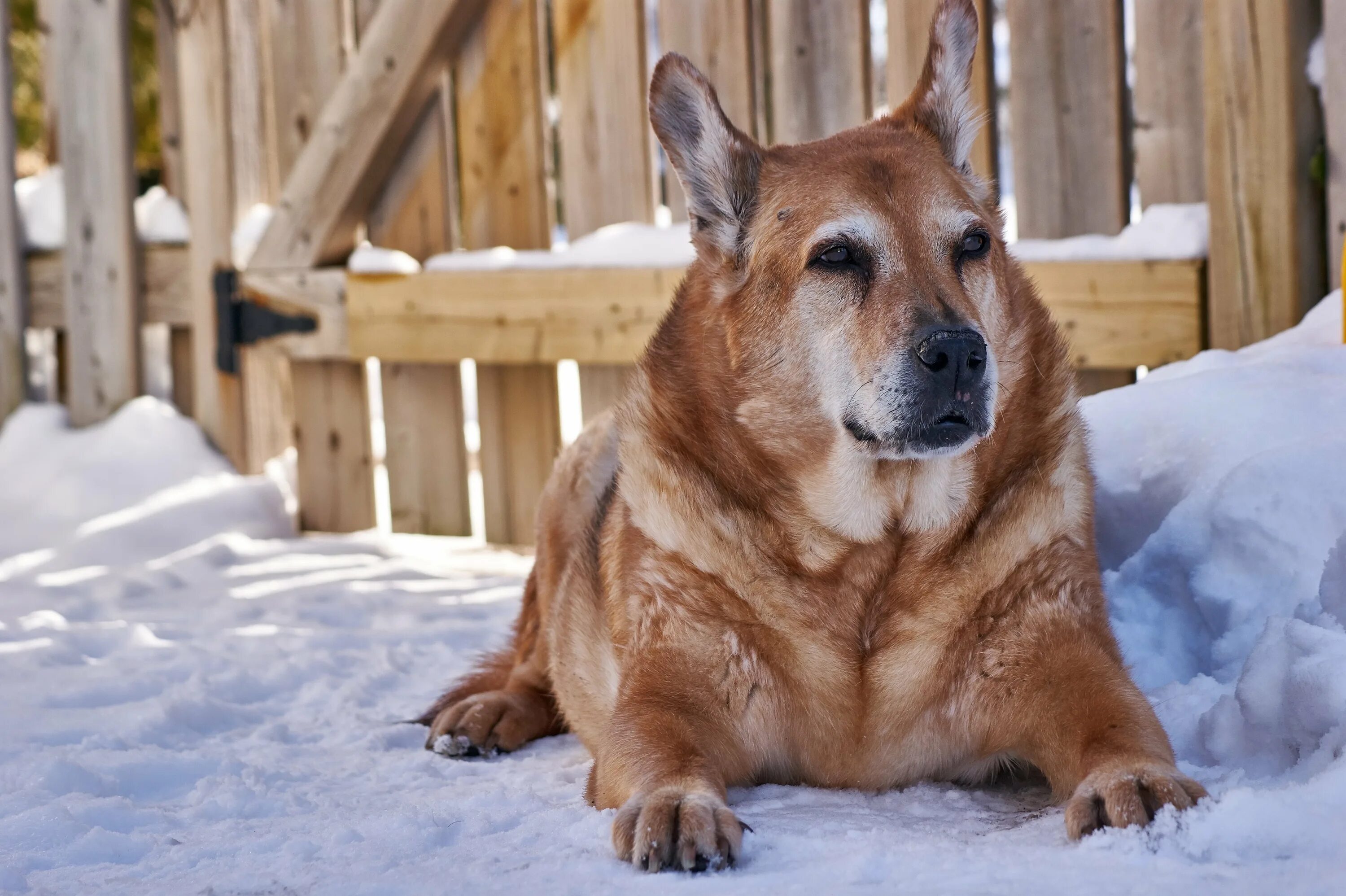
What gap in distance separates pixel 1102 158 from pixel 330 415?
141 inches

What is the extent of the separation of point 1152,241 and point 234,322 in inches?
158

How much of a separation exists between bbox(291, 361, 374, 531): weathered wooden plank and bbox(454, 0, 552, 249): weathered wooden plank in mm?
968

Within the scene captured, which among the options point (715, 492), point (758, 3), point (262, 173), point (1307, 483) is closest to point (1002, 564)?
point (715, 492)

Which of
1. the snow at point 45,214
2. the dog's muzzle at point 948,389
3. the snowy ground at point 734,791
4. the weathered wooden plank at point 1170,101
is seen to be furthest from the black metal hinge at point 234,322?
the dog's muzzle at point 948,389

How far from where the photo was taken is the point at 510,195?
5.66 metres

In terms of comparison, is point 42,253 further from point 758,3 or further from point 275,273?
point 758,3

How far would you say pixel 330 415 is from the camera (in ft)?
20.4

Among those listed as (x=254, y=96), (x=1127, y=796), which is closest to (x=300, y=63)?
(x=254, y=96)

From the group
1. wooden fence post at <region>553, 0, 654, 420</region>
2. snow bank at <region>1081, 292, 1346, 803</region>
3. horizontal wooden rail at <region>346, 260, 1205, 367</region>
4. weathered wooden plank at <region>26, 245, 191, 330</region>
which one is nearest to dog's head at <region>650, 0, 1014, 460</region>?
snow bank at <region>1081, 292, 1346, 803</region>

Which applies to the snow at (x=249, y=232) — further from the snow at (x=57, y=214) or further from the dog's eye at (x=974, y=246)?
the dog's eye at (x=974, y=246)

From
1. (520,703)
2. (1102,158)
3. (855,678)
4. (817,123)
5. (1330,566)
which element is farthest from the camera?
(817,123)

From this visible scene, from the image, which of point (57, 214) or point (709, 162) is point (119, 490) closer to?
point (57, 214)

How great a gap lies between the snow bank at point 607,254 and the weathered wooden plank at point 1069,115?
4.01 ft

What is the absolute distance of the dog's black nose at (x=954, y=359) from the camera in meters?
2.48
